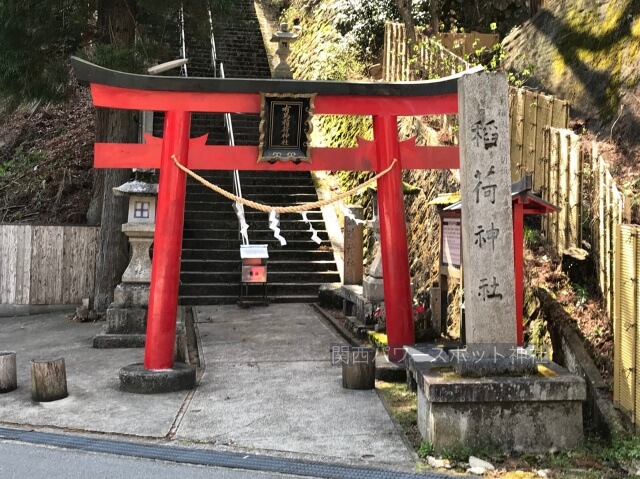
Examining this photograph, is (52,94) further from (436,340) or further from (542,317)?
(542,317)

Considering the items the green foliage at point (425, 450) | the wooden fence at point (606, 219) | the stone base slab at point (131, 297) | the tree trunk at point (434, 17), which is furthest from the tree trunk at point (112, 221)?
the wooden fence at point (606, 219)

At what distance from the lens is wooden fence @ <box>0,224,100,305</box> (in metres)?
11.8

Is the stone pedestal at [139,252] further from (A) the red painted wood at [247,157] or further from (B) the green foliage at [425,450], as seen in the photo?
(B) the green foliage at [425,450]

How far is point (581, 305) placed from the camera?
651cm

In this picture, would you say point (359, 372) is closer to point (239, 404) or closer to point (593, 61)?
point (239, 404)

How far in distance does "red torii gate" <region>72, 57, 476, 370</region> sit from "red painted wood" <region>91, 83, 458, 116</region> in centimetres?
1

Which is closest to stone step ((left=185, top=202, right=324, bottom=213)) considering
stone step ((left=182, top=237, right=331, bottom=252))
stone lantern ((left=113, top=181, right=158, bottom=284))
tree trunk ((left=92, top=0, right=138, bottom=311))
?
stone step ((left=182, top=237, right=331, bottom=252))

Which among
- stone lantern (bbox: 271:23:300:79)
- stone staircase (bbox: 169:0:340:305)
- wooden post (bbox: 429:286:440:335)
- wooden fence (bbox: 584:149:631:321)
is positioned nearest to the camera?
wooden fence (bbox: 584:149:631:321)

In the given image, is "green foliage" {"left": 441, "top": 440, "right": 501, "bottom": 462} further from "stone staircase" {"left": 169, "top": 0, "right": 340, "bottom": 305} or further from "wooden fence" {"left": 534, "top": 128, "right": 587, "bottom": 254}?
"stone staircase" {"left": 169, "top": 0, "right": 340, "bottom": 305}

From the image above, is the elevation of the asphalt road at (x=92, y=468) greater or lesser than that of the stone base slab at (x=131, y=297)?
lesser

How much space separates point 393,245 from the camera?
25.5ft

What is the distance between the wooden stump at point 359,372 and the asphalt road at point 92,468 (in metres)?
2.34

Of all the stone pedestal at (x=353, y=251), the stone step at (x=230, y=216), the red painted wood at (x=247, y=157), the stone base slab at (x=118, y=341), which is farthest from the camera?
the stone step at (x=230, y=216)

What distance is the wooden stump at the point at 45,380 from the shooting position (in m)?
6.55
